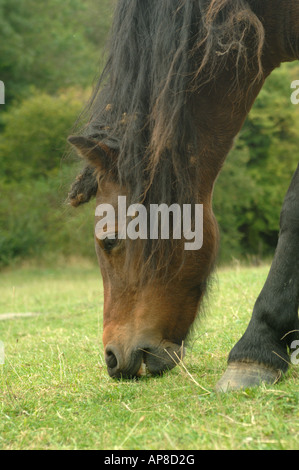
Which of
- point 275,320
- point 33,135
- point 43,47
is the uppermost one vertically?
point 43,47

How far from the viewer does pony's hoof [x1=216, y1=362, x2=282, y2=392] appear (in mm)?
2475

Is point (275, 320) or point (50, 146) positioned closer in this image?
point (275, 320)

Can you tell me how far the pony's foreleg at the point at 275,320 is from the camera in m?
2.54

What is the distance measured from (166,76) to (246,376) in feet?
4.88

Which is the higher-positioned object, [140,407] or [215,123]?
[215,123]

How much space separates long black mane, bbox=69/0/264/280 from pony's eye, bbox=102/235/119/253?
0.24m

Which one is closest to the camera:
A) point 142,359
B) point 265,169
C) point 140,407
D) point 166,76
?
point 140,407

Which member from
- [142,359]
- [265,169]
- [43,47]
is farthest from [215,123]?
[43,47]

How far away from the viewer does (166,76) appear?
2711mm

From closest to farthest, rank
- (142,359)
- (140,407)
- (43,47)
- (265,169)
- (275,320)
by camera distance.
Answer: (140,407), (275,320), (142,359), (265,169), (43,47)

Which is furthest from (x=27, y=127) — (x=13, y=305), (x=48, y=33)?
(x=13, y=305)

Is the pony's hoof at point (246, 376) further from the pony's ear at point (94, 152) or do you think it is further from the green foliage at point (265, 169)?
the green foliage at point (265, 169)

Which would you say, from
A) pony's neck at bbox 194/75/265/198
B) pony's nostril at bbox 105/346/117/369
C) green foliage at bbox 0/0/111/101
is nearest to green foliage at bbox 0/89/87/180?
green foliage at bbox 0/0/111/101

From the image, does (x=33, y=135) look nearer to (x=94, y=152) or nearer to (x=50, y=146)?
(x=50, y=146)
